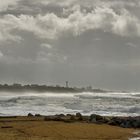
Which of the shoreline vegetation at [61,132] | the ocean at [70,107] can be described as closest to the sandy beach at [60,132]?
the shoreline vegetation at [61,132]

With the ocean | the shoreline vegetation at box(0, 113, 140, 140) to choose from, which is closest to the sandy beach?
the shoreline vegetation at box(0, 113, 140, 140)

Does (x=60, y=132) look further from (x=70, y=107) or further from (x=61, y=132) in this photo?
(x=70, y=107)

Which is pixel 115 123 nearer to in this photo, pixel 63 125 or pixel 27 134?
pixel 63 125

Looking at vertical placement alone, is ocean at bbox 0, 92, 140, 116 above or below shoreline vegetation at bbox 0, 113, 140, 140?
above

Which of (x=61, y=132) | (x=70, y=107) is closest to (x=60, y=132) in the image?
(x=61, y=132)

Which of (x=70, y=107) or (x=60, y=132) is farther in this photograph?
(x=70, y=107)

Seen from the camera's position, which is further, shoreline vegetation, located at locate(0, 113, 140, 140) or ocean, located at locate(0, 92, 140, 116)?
ocean, located at locate(0, 92, 140, 116)

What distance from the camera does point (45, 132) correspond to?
2116cm

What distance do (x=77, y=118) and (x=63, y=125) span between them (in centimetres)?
479

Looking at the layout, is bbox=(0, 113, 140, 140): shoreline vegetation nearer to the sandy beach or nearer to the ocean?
the sandy beach

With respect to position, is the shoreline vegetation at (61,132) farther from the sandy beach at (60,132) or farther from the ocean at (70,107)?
the ocean at (70,107)

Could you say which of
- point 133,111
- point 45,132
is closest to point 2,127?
point 45,132

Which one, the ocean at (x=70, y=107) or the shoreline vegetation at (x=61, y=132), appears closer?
the shoreline vegetation at (x=61, y=132)

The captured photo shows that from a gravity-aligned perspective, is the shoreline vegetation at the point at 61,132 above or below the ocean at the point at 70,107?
below
